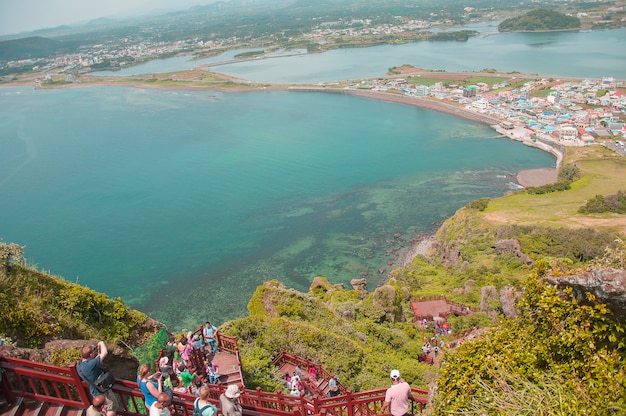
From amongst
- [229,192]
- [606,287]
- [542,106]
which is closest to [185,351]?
[606,287]

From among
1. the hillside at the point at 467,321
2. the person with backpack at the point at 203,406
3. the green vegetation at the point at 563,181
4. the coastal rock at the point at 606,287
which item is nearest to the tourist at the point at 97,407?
the person with backpack at the point at 203,406

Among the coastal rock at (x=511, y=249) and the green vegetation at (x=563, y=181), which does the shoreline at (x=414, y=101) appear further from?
the coastal rock at (x=511, y=249)

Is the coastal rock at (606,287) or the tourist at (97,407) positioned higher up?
the coastal rock at (606,287)

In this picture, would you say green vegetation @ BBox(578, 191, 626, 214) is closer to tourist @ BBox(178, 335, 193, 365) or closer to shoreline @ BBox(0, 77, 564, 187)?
shoreline @ BBox(0, 77, 564, 187)

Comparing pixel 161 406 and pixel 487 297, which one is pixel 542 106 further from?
pixel 161 406

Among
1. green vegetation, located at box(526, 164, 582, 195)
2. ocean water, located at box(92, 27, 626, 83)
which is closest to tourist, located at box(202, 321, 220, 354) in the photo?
green vegetation, located at box(526, 164, 582, 195)

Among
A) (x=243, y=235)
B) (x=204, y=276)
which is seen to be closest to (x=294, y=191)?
(x=243, y=235)

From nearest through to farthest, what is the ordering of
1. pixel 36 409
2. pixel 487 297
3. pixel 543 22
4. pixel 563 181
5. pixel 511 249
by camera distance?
pixel 36 409 < pixel 487 297 < pixel 511 249 < pixel 563 181 < pixel 543 22
